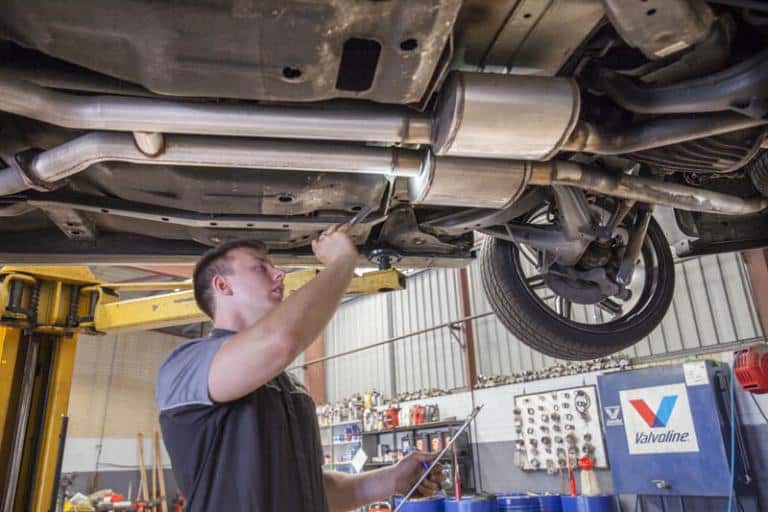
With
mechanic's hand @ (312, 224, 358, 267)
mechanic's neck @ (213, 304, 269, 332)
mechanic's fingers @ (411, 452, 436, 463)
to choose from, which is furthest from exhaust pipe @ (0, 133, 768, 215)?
mechanic's fingers @ (411, 452, 436, 463)

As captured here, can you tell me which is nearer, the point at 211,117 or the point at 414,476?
the point at 211,117

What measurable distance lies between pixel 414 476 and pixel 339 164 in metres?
0.92

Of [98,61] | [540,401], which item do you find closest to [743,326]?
[540,401]

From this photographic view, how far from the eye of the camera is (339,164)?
1.24m

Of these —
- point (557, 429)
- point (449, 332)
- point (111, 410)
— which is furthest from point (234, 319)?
point (111, 410)

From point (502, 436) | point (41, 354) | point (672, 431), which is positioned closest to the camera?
point (41, 354)

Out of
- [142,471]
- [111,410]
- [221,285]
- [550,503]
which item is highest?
[111,410]

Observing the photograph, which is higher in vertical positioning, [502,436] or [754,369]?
[754,369]

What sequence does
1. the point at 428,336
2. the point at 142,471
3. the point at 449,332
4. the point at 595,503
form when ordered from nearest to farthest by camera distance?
the point at 595,503 < the point at 449,332 < the point at 428,336 < the point at 142,471

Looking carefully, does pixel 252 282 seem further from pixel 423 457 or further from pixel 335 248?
pixel 423 457

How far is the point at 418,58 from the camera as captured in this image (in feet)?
3.18

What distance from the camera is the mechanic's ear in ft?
4.50

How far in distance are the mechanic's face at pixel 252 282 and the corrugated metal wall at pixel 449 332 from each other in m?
5.63

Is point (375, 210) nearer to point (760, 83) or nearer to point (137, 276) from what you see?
point (760, 83)
